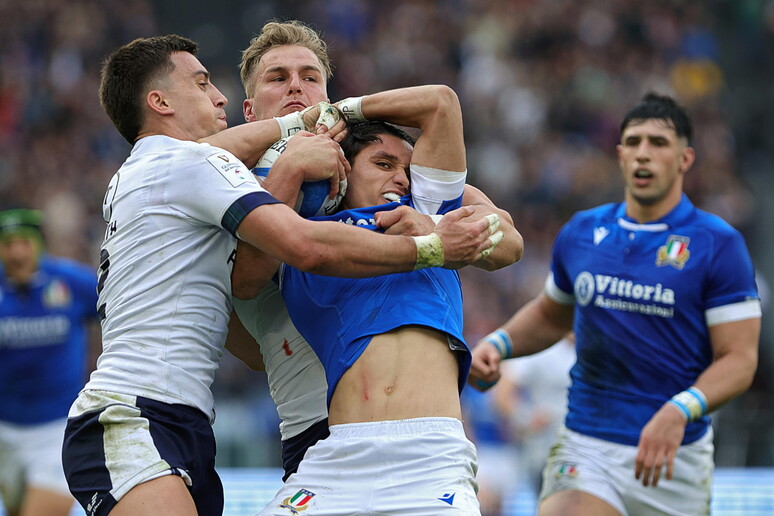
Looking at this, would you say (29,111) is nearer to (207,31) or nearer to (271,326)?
(207,31)

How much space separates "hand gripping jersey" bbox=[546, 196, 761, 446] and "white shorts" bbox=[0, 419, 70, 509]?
449cm

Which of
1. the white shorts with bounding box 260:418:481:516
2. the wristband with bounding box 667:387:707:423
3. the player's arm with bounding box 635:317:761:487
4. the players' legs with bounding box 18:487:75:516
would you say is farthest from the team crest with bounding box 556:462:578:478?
A: the players' legs with bounding box 18:487:75:516

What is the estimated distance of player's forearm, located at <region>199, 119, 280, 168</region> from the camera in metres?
4.39

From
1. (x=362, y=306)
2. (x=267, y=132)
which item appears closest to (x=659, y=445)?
(x=362, y=306)

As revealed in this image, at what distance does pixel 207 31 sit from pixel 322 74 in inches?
574

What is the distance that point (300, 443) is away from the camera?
460cm

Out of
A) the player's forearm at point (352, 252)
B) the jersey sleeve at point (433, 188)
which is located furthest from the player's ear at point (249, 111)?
the player's forearm at point (352, 252)

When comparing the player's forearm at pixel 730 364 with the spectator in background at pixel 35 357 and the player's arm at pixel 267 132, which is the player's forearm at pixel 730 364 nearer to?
the player's arm at pixel 267 132

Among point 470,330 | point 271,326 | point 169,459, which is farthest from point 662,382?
point 470,330

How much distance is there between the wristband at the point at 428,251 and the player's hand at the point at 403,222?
0.37 feet

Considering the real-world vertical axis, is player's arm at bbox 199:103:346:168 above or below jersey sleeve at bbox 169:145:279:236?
above

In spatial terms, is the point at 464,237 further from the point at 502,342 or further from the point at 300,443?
the point at 502,342

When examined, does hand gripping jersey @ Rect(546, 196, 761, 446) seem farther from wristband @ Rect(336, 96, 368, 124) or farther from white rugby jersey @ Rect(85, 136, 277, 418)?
white rugby jersey @ Rect(85, 136, 277, 418)

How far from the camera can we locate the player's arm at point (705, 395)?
561 cm
